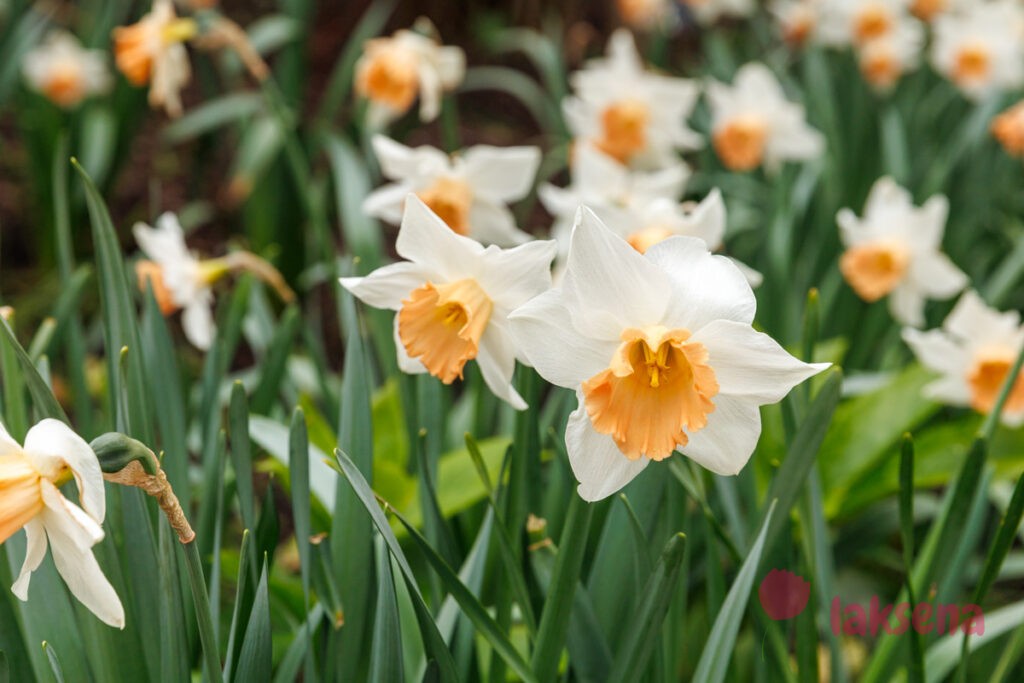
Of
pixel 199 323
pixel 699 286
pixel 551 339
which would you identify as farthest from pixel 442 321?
pixel 199 323

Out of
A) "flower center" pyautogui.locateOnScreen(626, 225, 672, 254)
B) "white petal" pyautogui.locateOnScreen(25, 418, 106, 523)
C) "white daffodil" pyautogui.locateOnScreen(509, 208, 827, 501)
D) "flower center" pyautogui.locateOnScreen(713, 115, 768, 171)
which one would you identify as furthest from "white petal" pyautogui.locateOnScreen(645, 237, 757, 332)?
"flower center" pyautogui.locateOnScreen(713, 115, 768, 171)

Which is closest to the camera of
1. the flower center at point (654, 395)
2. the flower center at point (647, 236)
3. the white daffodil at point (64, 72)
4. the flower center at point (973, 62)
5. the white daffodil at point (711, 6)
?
the flower center at point (654, 395)

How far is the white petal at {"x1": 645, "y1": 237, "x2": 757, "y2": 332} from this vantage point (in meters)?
0.88

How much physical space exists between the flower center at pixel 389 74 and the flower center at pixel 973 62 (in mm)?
1672

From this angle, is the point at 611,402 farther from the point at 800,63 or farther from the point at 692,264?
the point at 800,63

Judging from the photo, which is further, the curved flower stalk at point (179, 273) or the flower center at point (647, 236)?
the curved flower stalk at point (179, 273)

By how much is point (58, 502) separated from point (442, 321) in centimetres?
44

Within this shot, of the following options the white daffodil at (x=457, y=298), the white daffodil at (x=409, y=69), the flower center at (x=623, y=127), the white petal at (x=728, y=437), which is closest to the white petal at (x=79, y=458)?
the white daffodil at (x=457, y=298)

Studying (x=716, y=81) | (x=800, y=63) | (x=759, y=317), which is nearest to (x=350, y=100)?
(x=716, y=81)

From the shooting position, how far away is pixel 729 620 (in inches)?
40.3

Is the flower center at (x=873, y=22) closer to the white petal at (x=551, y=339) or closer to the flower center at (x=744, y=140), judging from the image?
the flower center at (x=744, y=140)

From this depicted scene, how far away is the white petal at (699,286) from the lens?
88 centimetres

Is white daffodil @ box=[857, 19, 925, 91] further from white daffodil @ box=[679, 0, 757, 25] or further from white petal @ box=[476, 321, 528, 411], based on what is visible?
white petal @ box=[476, 321, 528, 411]

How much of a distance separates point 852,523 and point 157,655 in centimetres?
136
